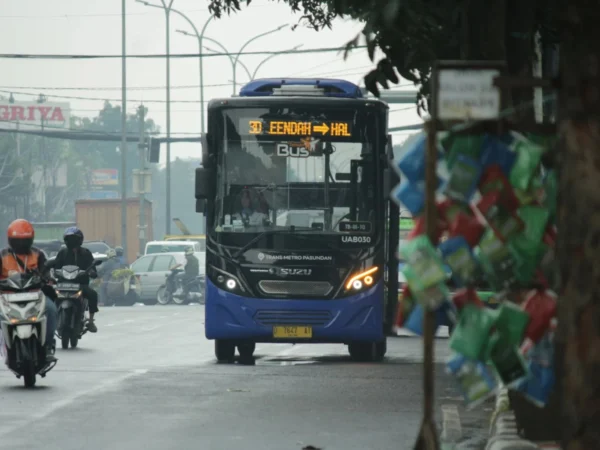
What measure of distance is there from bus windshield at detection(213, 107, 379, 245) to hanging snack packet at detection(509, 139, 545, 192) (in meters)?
12.4

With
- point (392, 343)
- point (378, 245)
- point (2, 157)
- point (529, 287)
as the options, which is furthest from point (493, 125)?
point (2, 157)

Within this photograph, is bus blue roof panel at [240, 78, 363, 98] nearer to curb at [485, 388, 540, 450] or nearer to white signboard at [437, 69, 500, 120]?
curb at [485, 388, 540, 450]

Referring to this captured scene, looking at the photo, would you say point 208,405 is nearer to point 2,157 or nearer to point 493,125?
point 493,125

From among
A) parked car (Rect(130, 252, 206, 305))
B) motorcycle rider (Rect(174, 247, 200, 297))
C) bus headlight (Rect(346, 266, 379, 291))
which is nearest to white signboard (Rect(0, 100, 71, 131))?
parked car (Rect(130, 252, 206, 305))

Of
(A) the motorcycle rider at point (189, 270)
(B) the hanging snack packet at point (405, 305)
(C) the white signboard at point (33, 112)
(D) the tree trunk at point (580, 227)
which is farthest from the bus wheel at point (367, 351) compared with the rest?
(C) the white signboard at point (33, 112)

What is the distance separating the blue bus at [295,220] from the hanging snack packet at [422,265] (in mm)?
12482

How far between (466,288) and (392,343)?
20531mm

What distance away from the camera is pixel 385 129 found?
19.3m

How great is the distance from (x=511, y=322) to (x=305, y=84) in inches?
553

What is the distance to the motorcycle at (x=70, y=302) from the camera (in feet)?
71.3

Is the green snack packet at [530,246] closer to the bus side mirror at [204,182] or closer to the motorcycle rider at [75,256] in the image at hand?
the bus side mirror at [204,182]

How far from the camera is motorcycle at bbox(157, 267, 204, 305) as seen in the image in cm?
4703

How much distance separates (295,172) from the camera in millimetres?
19031

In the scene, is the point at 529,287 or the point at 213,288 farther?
the point at 213,288
